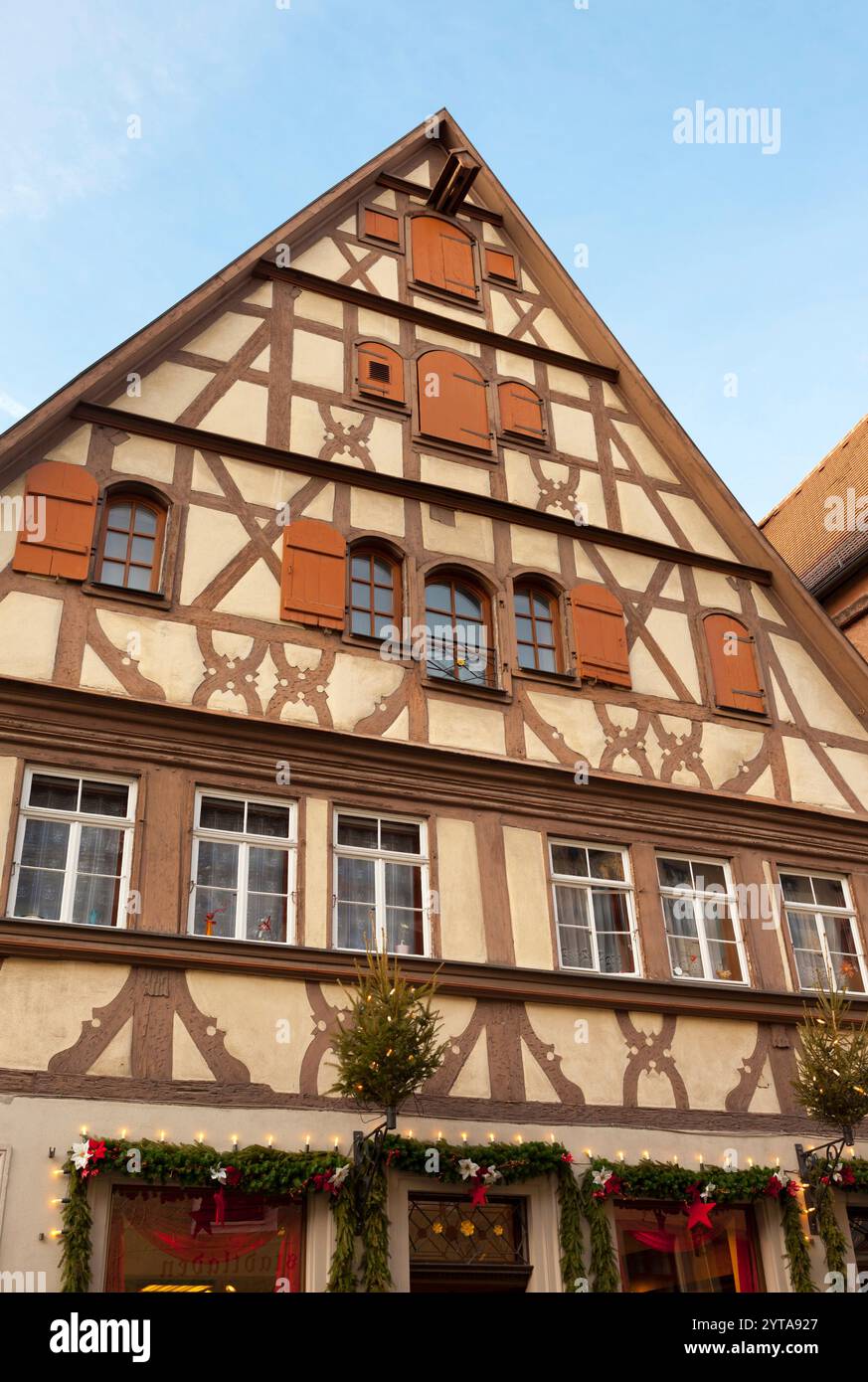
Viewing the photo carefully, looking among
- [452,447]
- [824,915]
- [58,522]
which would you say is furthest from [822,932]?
[58,522]

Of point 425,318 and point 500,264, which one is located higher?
point 500,264

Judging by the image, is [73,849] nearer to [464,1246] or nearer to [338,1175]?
[338,1175]

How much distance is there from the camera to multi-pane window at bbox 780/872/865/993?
1129 cm

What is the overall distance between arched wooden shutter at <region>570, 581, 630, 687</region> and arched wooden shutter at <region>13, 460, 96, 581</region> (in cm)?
428

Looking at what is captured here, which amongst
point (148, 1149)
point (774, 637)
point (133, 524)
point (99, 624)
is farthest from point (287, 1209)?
point (774, 637)

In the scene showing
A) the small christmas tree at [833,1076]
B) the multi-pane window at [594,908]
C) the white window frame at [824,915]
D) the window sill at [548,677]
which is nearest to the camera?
the small christmas tree at [833,1076]

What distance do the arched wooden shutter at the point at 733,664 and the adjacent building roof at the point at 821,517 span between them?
397 centimetres

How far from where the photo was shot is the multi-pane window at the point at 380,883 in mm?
9789

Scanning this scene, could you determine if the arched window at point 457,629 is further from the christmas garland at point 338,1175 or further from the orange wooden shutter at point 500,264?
the orange wooden shutter at point 500,264

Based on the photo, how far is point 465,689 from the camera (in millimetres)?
11141

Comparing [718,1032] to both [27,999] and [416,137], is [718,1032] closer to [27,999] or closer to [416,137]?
[27,999]

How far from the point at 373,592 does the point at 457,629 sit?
806 mm

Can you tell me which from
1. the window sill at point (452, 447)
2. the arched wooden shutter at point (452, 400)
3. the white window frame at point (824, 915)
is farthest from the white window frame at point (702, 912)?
the arched wooden shutter at point (452, 400)
